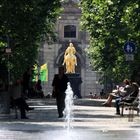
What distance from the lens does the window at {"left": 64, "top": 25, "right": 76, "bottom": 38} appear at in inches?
3595

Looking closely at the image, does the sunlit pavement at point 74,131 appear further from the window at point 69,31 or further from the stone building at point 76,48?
the window at point 69,31

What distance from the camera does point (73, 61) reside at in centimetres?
7288

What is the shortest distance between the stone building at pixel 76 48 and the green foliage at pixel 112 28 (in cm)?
3013

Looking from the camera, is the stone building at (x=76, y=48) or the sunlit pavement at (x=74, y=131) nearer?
the sunlit pavement at (x=74, y=131)

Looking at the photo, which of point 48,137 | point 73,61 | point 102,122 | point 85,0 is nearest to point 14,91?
point 102,122

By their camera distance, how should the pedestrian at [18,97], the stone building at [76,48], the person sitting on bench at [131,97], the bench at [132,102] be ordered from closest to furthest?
the bench at [132,102] → the pedestrian at [18,97] → the person sitting on bench at [131,97] → the stone building at [76,48]

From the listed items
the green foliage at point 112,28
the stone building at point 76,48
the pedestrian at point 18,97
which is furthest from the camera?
the stone building at point 76,48

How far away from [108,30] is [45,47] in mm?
53357

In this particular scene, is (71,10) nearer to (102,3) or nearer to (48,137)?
(102,3)

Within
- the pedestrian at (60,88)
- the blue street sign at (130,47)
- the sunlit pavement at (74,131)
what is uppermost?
the blue street sign at (130,47)

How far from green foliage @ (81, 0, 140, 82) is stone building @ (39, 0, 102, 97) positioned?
30126 millimetres

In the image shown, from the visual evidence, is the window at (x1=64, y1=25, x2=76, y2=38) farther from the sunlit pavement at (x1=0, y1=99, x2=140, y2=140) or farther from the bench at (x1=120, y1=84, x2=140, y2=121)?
the sunlit pavement at (x1=0, y1=99, x2=140, y2=140)

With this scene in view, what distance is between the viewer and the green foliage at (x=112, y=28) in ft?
95.3

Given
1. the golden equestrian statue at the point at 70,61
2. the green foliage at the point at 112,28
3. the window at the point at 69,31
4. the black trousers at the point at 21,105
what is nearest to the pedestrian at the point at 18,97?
the black trousers at the point at 21,105
